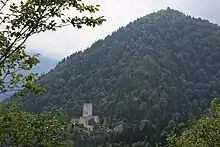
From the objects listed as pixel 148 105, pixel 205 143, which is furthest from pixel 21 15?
pixel 148 105

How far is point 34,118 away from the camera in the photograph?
19.1 m

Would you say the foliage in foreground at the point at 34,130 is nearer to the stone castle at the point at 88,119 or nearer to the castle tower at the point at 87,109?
the stone castle at the point at 88,119

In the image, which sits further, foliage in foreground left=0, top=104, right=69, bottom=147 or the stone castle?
the stone castle

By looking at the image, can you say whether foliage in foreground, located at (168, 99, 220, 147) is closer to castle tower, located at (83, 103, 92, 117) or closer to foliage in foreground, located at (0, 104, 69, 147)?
foliage in foreground, located at (0, 104, 69, 147)

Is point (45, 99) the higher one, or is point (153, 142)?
point (45, 99)

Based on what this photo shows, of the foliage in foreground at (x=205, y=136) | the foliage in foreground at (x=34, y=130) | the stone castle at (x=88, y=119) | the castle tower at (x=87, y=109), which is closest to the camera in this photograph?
the foliage in foreground at (x=34, y=130)

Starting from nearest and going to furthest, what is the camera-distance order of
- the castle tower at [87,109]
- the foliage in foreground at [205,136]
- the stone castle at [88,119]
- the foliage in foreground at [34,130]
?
the foliage in foreground at [34,130], the foliage in foreground at [205,136], the stone castle at [88,119], the castle tower at [87,109]

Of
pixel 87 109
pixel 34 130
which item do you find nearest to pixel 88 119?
pixel 87 109

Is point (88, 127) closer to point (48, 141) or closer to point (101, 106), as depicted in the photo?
point (101, 106)

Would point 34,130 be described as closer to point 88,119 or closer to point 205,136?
point 205,136

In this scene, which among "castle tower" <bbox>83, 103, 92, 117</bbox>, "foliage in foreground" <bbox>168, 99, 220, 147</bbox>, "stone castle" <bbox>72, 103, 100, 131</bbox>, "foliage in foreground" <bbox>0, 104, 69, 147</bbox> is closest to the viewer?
"foliage in foreground" <bbox>0, 104, 69, 147</bbox>

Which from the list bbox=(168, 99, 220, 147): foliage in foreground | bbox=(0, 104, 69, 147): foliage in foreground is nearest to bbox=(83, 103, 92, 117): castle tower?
bbox=(168, 99, 220, 147): foliage in foreground

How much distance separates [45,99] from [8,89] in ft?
602

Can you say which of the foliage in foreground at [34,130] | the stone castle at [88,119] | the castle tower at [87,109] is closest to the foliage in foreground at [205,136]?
the foliage in foreground at [34,130]
